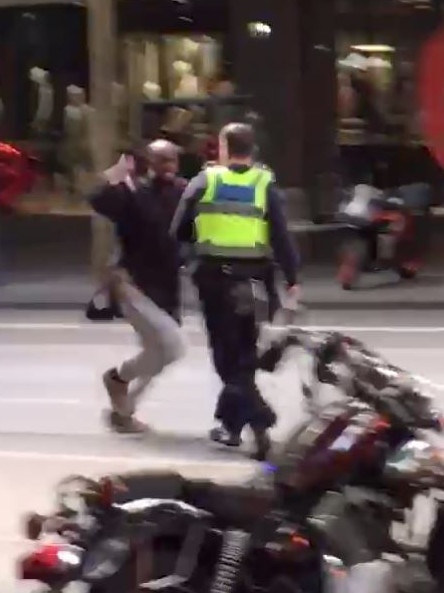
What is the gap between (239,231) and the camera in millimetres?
7539

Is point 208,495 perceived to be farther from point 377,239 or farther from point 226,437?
point 377,239

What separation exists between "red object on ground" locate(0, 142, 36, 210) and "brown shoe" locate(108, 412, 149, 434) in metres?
8.86

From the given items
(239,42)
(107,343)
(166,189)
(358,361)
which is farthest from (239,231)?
(239,42)

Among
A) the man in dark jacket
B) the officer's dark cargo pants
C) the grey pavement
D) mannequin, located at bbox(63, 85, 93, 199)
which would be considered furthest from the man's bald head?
mannequin, located at bbox(63, 85, 93, 199)

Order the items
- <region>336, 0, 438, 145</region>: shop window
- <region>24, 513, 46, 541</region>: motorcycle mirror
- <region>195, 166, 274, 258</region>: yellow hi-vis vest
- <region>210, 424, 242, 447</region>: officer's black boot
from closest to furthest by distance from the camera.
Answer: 1. <region>24, 513, 46, 541</region>: motorcycle mirror
2. <region>195, 166, 274, 258</region>: yellow hi-vis vest
3. <region>210, 424, 242, 447</region>: officer's black boot
4. <region>336, 0, 438, 145</region>: shop window

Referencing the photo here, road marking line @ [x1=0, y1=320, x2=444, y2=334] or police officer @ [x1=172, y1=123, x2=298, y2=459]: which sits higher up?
police officer @ [x1=172, y1=123, x2=298, y2=459]

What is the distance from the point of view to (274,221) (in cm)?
764

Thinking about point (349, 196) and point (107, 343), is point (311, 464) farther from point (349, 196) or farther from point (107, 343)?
point (349, 196)

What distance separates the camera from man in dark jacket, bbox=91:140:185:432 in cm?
786

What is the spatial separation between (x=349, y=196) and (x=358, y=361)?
10795mm

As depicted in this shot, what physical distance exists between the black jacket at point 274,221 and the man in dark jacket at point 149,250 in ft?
0.81

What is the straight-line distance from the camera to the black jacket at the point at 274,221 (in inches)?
300

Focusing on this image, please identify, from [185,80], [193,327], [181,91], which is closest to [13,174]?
[181,91]

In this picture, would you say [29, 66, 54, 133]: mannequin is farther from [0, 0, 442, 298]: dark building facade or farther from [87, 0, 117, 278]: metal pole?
[87, 0, 117, 278]: metal pole
